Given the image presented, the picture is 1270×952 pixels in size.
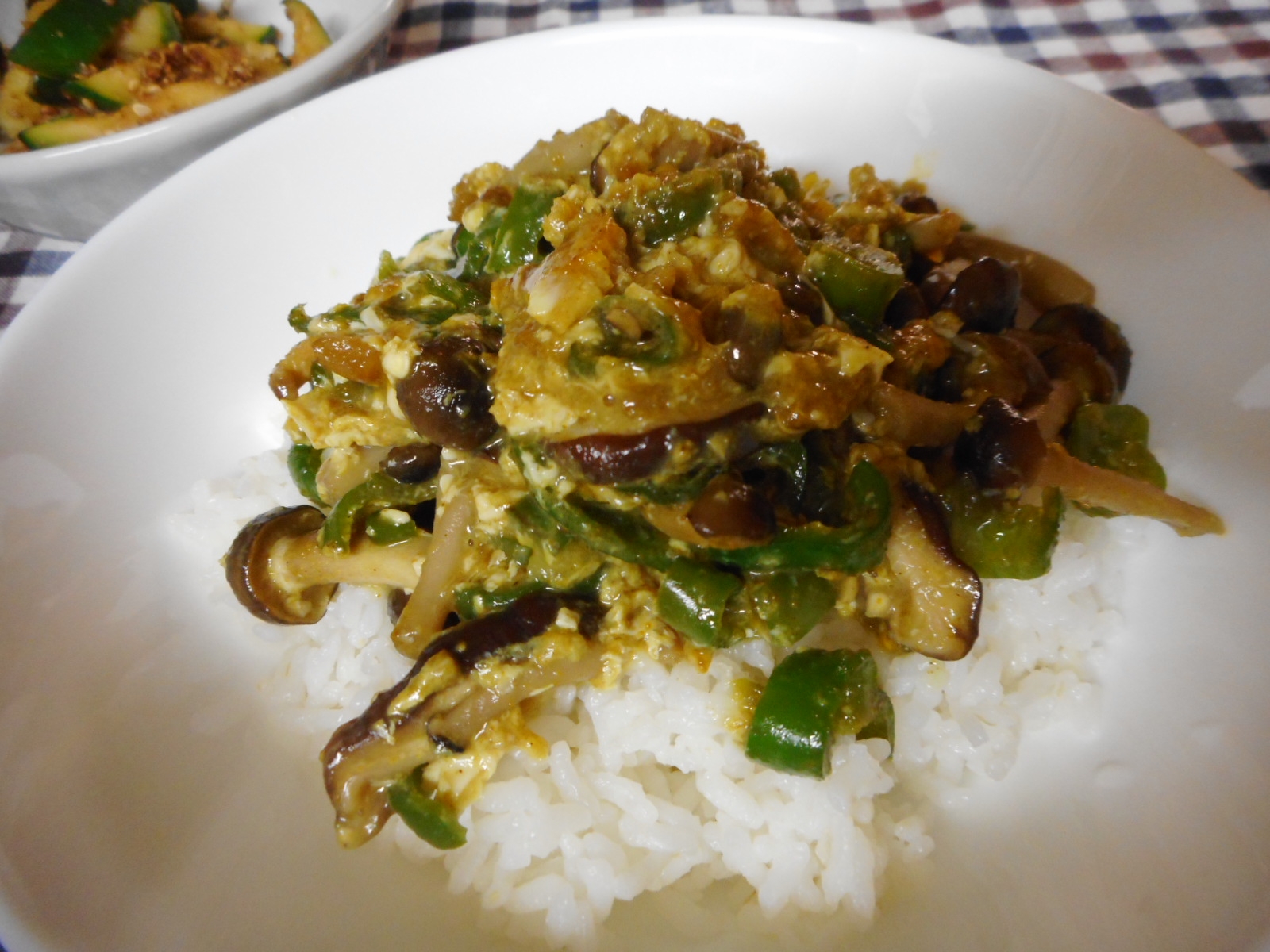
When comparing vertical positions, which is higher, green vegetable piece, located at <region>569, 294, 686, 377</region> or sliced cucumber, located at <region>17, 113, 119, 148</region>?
green vegetable piece, located at <region>569, 294, 686, 377</region>

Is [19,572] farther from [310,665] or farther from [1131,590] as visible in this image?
[1131,590]

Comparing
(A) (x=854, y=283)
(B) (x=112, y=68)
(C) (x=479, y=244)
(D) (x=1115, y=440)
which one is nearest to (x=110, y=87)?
(B) (x=112, y=68)

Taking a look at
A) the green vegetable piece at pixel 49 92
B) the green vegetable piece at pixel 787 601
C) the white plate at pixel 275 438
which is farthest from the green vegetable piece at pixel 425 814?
the green vegetable piece at pixel 49 92

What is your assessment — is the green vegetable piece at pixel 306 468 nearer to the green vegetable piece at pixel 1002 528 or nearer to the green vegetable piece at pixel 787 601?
the green vegetable piece at pixel 787 601

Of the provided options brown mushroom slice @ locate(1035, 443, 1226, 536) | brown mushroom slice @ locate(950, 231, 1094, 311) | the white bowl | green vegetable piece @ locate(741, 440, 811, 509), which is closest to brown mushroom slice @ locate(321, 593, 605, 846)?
green vegetable piece @ locate(741, 440, 811, 509)

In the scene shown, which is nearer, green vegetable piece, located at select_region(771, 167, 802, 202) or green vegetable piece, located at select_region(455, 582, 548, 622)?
green vegetable piece, located at select_region(455, 582, 548, 622)

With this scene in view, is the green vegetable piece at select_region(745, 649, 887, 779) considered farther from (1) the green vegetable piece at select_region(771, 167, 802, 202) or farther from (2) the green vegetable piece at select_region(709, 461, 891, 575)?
(1) the green vegetable piece at select_region(771, 167, 802, 202)

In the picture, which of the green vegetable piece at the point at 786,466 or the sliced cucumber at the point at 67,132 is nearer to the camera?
the green vegetable piece at the point at 786,466
